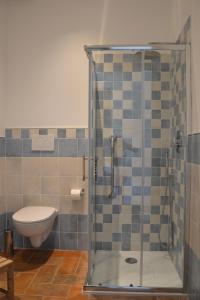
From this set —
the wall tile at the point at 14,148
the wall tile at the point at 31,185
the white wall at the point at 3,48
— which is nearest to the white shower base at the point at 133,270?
the wall tile at the point at 31,185

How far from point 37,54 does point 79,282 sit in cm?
244

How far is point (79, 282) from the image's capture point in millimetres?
2424

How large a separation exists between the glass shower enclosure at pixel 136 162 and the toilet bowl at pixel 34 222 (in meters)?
0.45

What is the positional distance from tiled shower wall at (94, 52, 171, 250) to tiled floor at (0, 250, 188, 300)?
0.36m

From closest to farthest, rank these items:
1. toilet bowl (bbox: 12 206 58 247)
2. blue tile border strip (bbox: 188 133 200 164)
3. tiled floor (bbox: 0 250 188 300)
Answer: blue tile border strip (bbox: 188 133 200 164) < tiled floor (bbox: 0 250 188 300) < toilet bowl (bbox: 12 206 58 247)

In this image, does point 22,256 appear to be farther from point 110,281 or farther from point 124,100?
point 124,100

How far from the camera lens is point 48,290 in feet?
7.48

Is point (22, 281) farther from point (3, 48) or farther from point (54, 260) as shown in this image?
point (3, 48)

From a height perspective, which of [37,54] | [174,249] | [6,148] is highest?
[37,54]

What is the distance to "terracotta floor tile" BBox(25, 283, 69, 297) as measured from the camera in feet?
7.30

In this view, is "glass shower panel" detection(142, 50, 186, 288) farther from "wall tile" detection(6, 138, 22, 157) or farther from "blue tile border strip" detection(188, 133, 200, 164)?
"wall tile" detection(6, 138, 22, 157)

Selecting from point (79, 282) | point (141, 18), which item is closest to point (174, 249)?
point (79, 282)

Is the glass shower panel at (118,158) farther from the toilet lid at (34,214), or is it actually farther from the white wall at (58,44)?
the toilet lid at (34,214)

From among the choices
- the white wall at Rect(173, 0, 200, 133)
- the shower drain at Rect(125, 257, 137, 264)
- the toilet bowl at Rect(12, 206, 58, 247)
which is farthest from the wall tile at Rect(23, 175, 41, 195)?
the white wall at Rect(173, 0, 200, 133)
